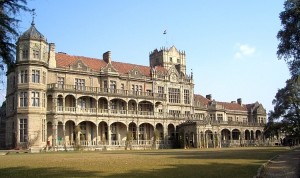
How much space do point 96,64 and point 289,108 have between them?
101ft

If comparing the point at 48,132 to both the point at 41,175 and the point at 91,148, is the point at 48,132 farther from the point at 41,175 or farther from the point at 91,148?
the point at 41,175

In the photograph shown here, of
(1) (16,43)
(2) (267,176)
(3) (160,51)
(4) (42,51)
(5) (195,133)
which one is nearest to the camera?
(1) (16,43)

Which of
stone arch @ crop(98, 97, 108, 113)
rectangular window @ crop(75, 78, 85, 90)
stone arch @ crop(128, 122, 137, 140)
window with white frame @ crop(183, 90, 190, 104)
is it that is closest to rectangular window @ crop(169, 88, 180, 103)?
window with white frame @ crop(183, 90, 190, 104)

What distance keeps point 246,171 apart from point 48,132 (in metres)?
38.9

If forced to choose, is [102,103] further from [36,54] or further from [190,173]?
[190,173]

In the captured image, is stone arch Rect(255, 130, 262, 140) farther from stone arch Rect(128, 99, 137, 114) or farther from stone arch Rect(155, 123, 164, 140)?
stone arch Rect(128, 99, 137, 114)

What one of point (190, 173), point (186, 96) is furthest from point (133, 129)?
point (190, 173)

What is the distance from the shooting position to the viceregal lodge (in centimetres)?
4994

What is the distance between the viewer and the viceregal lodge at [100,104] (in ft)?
164

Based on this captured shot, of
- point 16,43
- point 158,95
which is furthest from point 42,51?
point 16,43

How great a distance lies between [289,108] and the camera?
197 ft

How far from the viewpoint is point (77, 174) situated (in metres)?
15.7

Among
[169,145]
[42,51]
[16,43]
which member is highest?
[42,51]

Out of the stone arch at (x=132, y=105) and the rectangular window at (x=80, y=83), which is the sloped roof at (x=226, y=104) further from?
the rectangular window at (x=80, y=83)
